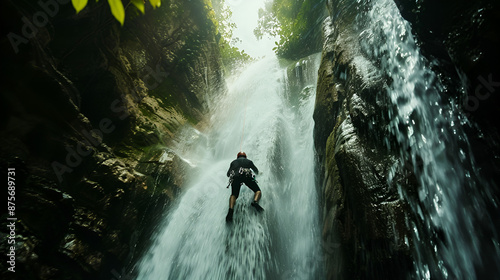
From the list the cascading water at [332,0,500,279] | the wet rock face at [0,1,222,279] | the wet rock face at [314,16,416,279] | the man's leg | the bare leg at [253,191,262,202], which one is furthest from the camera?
the bare leg at [253,191,262,202]

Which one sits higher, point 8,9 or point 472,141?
point 8,9

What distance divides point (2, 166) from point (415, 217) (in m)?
6.68

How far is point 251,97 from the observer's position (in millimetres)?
13250

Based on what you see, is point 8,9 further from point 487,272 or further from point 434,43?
point 487,272

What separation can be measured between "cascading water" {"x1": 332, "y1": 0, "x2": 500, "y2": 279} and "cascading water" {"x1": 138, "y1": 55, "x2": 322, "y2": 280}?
2674 mm

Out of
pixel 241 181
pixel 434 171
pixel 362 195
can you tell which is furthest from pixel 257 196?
pixel 434 171

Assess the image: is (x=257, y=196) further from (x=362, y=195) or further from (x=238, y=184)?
(x=362, y=195)

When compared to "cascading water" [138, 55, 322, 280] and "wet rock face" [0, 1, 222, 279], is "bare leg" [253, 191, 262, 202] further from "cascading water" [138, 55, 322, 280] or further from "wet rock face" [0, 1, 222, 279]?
"wet rock face" [0, 1, 222, 279]

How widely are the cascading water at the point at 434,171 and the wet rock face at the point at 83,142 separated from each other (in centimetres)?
609

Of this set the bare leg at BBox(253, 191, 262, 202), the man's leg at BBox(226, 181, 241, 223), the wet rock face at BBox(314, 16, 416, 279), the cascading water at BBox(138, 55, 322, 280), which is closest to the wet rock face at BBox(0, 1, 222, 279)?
the cascading water at BBox(138, 55, 322, 280)

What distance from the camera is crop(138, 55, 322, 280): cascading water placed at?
459 cm

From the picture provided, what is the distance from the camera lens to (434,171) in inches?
107

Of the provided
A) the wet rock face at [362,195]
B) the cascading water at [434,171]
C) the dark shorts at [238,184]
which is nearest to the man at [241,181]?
the dark shorts at [238,184]

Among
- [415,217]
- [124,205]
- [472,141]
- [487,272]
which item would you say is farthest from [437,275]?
[124,205]
